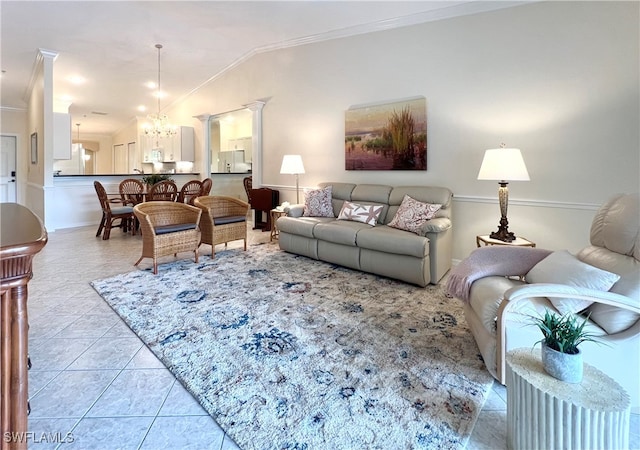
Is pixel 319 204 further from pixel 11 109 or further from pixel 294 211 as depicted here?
pixel 11 109

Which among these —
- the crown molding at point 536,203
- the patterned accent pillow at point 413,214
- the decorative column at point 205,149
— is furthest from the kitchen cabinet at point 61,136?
the crown molding at point 536,203

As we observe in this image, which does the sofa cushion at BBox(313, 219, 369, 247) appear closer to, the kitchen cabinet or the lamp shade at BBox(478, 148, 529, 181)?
the lamp shade at BBox(478, 148, 529, 181)

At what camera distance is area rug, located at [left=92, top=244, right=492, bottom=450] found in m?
1.47

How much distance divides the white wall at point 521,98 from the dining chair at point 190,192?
290 centimetres

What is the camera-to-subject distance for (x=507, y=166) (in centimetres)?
299

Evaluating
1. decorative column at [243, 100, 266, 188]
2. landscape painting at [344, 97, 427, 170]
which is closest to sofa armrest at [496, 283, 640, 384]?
landscape painting at [344, 97, 427, 170]

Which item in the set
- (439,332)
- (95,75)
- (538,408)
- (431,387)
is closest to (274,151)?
(95,75)

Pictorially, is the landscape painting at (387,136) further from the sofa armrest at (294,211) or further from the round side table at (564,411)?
the round side table at (564,411)

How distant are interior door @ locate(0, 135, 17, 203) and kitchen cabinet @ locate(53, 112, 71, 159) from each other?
3390 millimetres

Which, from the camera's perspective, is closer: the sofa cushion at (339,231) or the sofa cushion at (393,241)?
the sofa cushion at (393,241)

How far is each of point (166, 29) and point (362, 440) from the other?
559 centimetres

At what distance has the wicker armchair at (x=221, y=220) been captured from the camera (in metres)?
4.18

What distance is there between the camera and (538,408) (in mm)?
1188

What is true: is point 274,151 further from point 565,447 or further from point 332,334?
point 565,447
